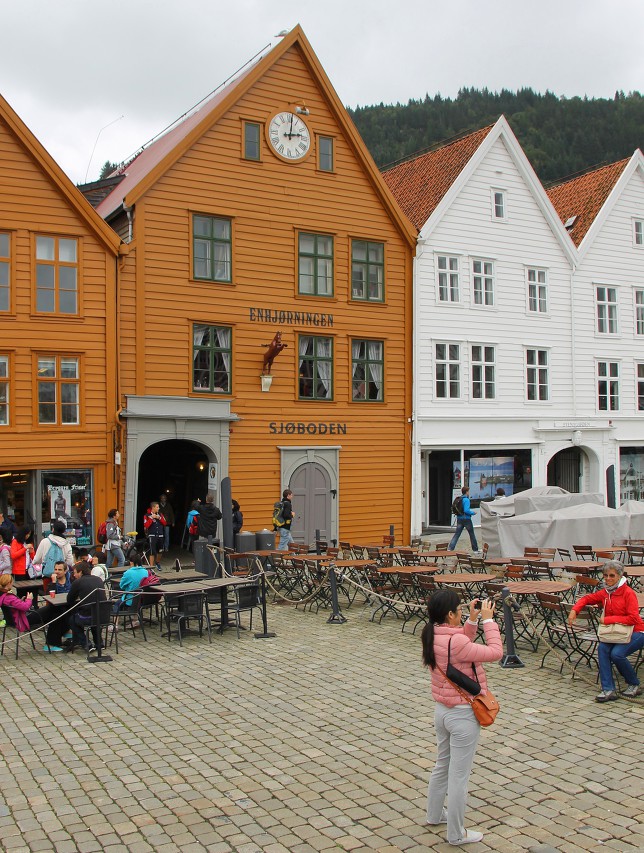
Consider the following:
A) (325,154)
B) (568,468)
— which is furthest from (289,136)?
(568,468)

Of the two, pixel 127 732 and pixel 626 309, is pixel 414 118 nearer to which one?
pixel 626 309

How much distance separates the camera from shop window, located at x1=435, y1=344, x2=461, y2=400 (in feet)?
90.7

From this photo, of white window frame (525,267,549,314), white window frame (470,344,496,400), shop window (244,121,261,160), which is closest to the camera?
shop window (244,121,261,160)

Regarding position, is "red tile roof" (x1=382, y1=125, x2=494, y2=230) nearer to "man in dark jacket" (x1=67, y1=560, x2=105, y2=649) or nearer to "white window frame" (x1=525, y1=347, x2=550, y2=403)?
"white window frame" (x1=525, y1=347, x2=550, y2=403)

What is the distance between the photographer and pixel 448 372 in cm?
2773

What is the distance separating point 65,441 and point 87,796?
47.9 ft

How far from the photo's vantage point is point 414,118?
8656 centimetres

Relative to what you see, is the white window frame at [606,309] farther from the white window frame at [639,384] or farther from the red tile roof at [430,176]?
the red tile roof at [430,176]

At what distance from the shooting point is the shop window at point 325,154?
2550cm

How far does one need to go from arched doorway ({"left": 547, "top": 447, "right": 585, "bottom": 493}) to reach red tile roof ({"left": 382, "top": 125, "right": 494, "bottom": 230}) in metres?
9.96

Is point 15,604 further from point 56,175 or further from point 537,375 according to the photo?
point 537,375

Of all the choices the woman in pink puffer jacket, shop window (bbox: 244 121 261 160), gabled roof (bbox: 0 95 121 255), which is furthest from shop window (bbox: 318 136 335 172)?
the woman in pink puffer jacket

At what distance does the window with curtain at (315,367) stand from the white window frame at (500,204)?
800 centimetres

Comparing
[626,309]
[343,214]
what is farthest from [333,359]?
[626,309]
